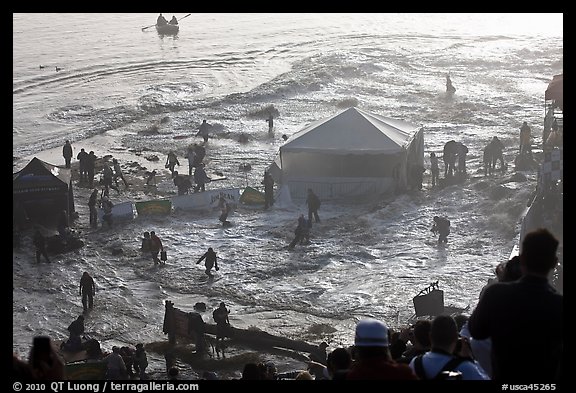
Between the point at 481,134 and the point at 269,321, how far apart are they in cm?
1748

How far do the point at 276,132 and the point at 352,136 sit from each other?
882 centimetres

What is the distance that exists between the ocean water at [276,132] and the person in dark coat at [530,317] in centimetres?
1076

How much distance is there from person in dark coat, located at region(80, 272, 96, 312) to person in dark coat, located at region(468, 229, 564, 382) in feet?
43.9

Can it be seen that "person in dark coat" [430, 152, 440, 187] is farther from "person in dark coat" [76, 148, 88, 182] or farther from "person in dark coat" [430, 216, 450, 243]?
"person in dark coat" [76, 148, 88, 182]

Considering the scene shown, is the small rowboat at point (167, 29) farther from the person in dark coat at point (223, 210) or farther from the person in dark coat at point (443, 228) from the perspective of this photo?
the person in dark coat at point (443, 228)

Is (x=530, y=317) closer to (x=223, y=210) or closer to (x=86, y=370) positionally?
(x=86, y=370)

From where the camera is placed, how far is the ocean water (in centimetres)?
1728

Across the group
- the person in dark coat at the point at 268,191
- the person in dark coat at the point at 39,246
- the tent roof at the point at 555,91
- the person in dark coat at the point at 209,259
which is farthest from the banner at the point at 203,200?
the tent roof at the point at 555,91

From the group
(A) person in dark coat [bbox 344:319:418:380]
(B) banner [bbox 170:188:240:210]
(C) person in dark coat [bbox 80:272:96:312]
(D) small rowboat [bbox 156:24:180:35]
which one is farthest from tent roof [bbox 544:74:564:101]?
(D) small rowboat [bbox 156:24:180:35]

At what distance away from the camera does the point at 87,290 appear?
17.0m

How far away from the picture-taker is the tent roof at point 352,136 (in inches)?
942

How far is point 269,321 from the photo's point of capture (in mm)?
16234

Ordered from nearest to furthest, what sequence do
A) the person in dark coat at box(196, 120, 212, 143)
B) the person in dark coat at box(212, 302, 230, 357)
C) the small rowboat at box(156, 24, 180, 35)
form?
the person in dark coat at box(212, 302, 230, 357)
the person in dark coat at box(196, 120, 212, 143)
the small rowboat at box(156, 24, 180, 35)

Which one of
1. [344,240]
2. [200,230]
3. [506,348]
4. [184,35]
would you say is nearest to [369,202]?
[344,240]
